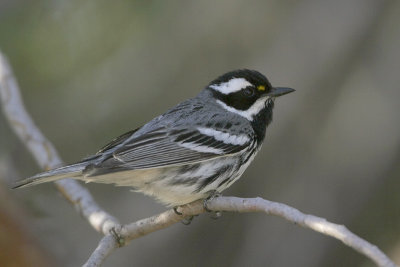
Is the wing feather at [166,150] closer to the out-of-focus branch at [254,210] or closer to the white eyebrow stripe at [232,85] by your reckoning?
the out-of-focus branch at [254,210]

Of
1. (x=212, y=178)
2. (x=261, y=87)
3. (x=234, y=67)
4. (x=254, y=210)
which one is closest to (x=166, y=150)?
(x=212, y=178)

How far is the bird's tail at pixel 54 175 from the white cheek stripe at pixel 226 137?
1.11 m

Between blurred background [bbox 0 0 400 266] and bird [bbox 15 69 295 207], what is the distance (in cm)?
165

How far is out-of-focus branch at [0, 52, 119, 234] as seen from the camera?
5004 mm

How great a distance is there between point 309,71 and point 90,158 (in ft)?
10.4

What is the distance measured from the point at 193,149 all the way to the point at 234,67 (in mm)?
2651

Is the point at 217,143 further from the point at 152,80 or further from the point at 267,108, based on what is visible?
the point at 152,80

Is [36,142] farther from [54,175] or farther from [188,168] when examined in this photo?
[188,168]

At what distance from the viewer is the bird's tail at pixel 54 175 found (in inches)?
169

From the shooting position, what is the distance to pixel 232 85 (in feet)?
17.7

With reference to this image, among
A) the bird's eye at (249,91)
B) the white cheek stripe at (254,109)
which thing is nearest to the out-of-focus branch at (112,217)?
the white cheek stripe at (254,109)

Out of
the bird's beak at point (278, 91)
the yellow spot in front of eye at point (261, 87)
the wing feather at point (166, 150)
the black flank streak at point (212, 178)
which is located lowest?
the black flank streak at point (212, 178)

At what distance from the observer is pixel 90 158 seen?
4680mm

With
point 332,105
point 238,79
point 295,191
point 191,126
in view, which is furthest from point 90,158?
point 332,105
